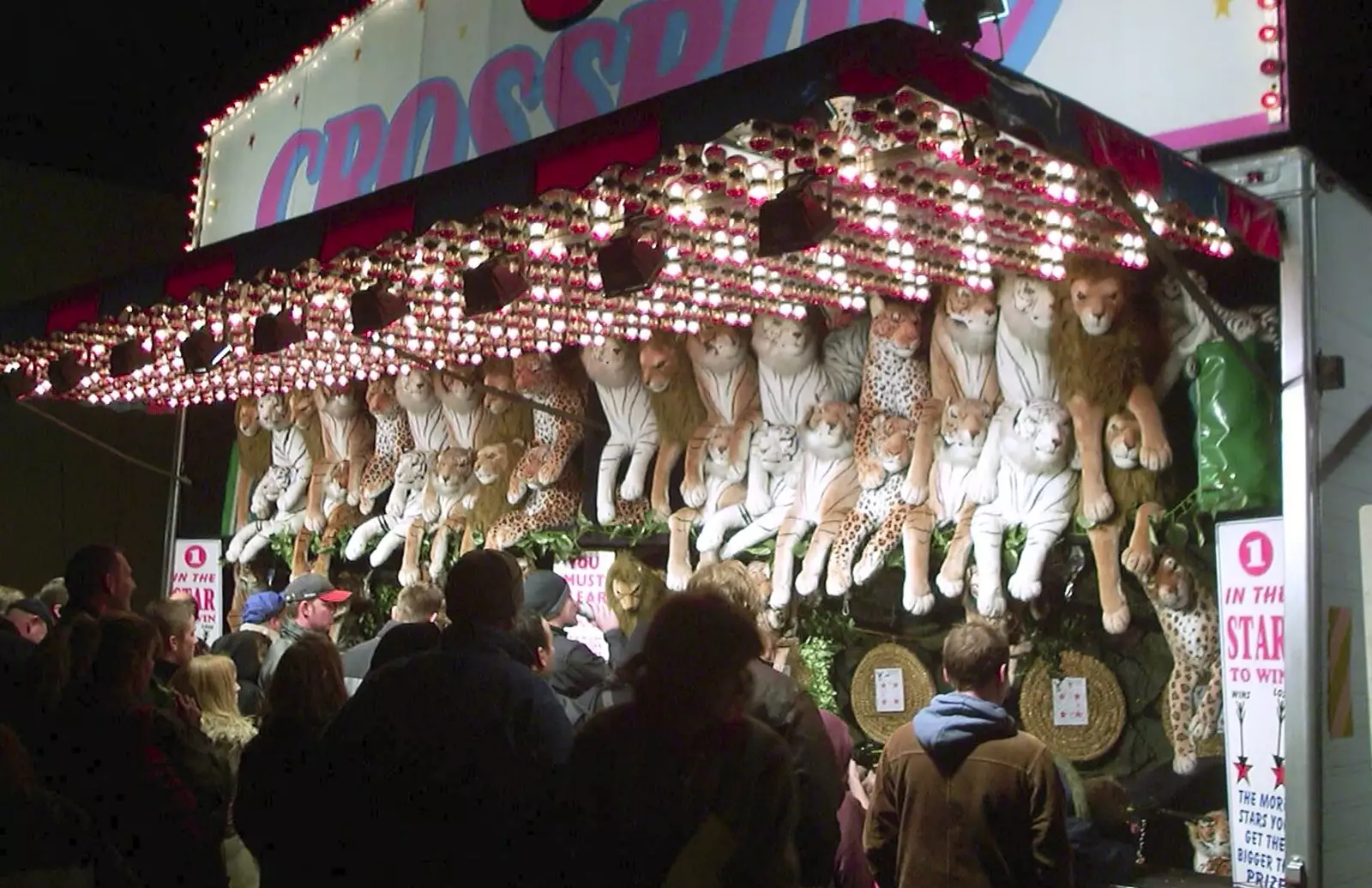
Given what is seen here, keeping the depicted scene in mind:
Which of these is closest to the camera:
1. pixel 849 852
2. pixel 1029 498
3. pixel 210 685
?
pixel 849 852

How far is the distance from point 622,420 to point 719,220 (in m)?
2.60

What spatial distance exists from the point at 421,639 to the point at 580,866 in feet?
4.74

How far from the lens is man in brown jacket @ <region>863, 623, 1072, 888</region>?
356 cm

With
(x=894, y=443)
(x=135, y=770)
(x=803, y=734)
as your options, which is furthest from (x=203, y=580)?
(x=803, y=734)

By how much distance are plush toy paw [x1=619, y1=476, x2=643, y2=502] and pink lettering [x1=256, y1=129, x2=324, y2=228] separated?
3.32m

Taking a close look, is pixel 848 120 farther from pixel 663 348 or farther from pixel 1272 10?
pixel 663 348

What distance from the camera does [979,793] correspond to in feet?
11.8

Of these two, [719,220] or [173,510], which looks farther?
[173,510]

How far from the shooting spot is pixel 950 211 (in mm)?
4750

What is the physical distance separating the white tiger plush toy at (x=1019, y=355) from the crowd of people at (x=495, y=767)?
172 centimetres

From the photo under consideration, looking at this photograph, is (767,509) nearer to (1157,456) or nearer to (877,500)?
(877,500)

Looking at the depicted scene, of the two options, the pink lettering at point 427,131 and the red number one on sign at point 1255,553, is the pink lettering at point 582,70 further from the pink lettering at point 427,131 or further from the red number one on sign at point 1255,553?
the red number one on sign at point 1255,553

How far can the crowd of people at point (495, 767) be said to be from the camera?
8.18 ft

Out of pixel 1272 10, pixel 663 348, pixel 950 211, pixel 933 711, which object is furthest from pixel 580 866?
pixel 663 348
